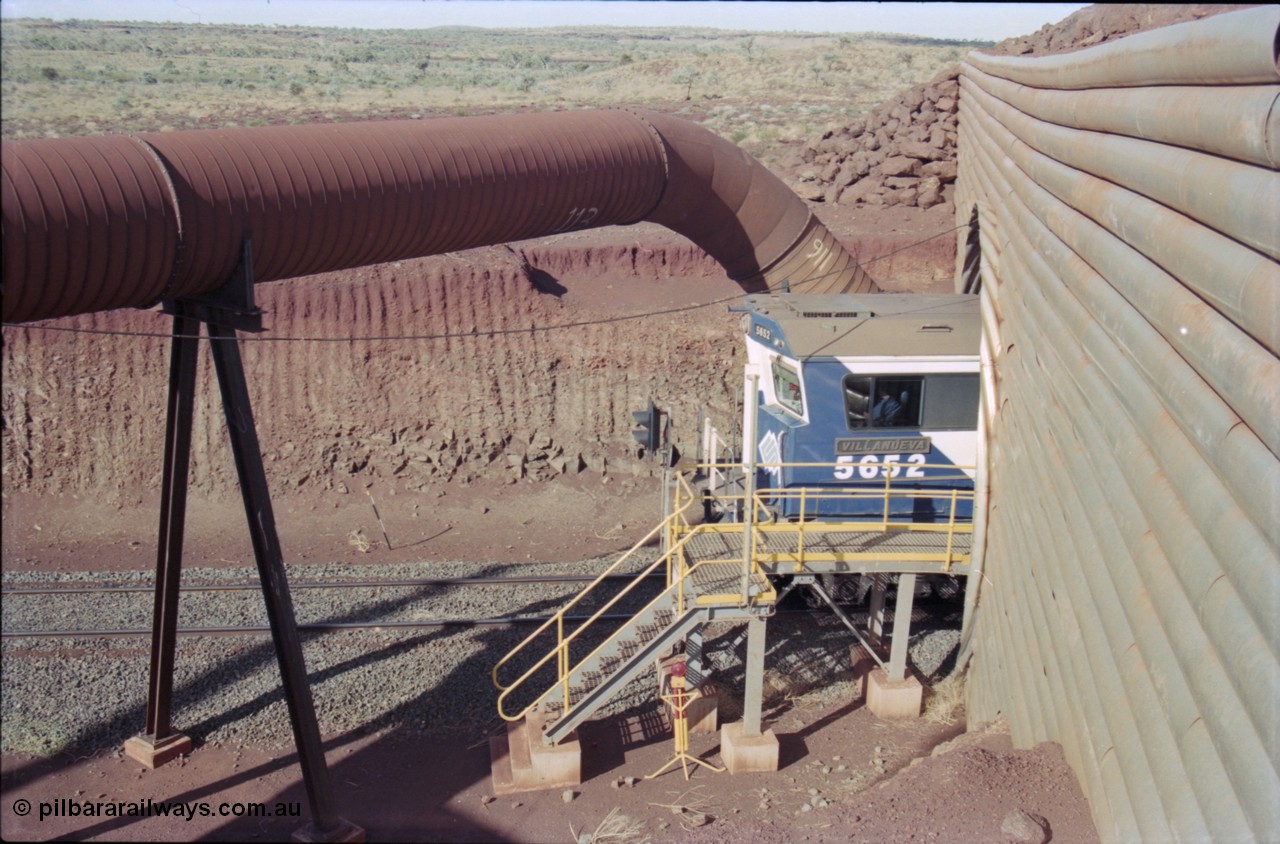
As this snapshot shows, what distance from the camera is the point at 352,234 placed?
8.59 m

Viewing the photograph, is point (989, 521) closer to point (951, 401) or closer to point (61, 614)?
point (951, 401)

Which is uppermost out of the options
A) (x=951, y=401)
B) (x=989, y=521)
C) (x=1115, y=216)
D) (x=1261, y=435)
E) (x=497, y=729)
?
(x=1115, y=216)

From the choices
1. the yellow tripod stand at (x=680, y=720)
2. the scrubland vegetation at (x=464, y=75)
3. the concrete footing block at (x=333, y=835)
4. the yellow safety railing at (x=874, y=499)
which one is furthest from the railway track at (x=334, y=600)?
the scrubland vegetation at (x=464, y=75)

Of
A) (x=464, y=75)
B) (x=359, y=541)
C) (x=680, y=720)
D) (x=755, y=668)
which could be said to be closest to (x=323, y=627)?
(x=359, y=541)

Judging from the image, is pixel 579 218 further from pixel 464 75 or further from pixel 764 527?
pixel 464 75

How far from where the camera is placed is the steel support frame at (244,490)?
314 inches

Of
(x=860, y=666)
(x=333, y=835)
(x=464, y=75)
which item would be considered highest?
(x=464, y=75)

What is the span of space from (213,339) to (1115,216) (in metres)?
6.76

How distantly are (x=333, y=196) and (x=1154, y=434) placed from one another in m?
6.49

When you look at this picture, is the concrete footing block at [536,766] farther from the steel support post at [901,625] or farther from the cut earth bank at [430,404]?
the cut earth bank at [430,404]

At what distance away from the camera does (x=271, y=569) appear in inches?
328

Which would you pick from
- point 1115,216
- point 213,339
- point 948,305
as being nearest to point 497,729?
point 213,339

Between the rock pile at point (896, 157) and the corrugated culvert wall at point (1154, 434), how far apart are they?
48.4 ft

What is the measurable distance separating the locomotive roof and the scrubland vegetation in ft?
24.8
